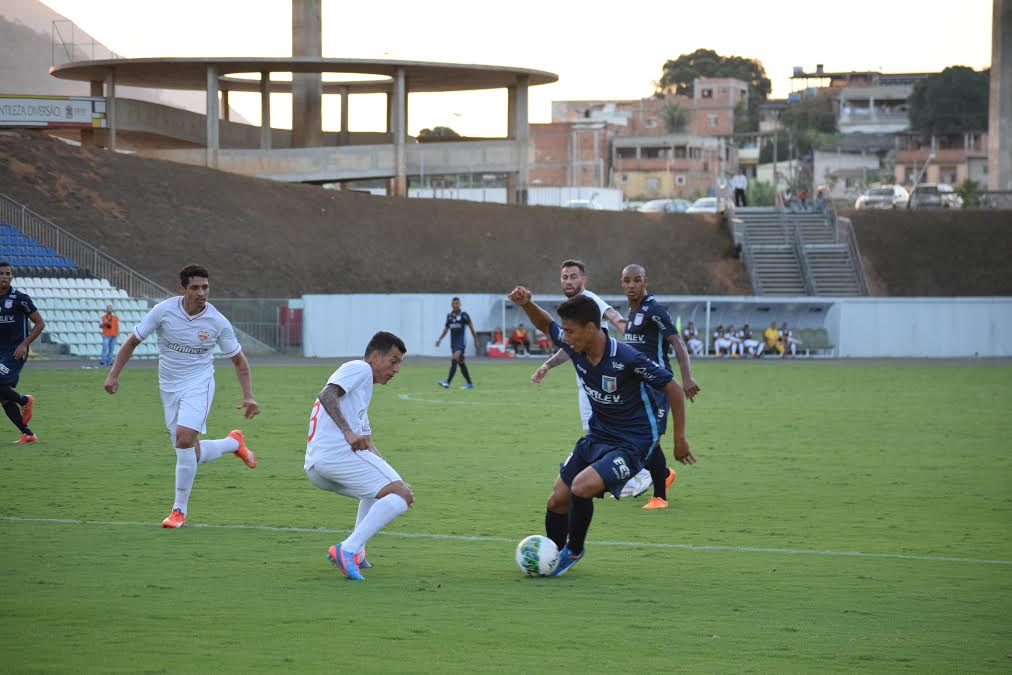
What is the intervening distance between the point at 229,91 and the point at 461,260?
23571mm

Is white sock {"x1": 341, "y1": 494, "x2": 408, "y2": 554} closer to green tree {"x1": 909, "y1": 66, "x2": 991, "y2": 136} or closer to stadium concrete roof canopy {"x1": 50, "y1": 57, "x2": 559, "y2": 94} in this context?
stadium concrete roof canopy {"x1": 50, "y1": 57, "x2": 559, "y2": 94}

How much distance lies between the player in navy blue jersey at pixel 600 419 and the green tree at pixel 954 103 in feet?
400

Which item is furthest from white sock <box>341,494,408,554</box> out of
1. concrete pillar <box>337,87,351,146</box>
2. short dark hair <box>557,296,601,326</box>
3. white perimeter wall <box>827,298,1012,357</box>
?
concrete pillar <box>337,87,351,146</box>

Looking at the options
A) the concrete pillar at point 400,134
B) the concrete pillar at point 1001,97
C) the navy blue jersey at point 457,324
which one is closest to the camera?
the navy blue jersey at point 457,324

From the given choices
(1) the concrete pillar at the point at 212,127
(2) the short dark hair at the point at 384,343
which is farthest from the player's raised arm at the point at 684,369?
(1) the concrete pillar at the point at 212,127

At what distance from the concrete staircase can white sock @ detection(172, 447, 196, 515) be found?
48584 mm

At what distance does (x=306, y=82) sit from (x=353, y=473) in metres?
64.4

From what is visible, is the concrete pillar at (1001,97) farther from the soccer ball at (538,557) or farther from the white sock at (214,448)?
the soccer ball at (538,557)

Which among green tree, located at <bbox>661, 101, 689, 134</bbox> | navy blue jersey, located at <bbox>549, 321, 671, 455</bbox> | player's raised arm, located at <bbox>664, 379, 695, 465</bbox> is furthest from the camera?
green tree, located at <bbox>661, 101, 689, 134</bbox>

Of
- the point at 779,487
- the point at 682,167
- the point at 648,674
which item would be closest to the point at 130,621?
the point at 648,674

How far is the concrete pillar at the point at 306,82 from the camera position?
69.1 meters

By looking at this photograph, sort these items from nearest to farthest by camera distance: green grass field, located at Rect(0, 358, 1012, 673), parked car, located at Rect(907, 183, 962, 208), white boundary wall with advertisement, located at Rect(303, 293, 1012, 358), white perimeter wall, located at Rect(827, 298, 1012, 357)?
green grass field, located at Rect(0, 358, 1012, 673)
white boundary wall with advertisement, located at Rect(303, 293, 1012, 358)
white perimeter wall, located at Rect(827, 298, 1012, 357)
parked car, located at Rect(907, 183, 962, 208)

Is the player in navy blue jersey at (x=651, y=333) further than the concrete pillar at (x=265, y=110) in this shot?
No

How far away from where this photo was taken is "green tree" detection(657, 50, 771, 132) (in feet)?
551
